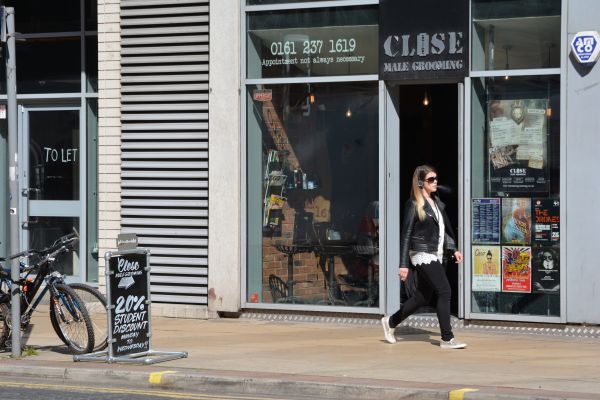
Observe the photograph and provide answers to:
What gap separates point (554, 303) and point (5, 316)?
5698mm

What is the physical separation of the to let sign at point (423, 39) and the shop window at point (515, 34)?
166 millimetres

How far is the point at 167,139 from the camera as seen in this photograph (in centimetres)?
1347

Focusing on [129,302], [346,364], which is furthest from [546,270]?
[129,302]

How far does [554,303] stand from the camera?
1180 centimetres

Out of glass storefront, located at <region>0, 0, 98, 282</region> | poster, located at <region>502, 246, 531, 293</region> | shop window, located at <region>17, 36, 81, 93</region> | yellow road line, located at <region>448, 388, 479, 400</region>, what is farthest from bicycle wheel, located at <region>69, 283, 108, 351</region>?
shop window, located at <region>17, 36, 81, 93</region>

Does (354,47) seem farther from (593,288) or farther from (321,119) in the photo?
(593,288)

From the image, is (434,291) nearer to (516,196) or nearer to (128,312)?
(516,196)

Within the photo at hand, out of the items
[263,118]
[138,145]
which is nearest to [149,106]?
[138,145]

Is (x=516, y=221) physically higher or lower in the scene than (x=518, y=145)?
lower

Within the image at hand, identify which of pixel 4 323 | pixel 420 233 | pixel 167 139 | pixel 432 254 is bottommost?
pixel 4 323

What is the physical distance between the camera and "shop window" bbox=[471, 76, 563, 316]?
11.8 metres

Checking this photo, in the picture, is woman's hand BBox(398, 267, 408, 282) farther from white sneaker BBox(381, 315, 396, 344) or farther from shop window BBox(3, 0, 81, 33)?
shop window BBox(3, 0, 81, 33)

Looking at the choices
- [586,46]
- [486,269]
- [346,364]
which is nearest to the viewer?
[346,364]

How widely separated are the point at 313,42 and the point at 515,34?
7.74 feet
